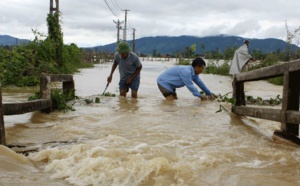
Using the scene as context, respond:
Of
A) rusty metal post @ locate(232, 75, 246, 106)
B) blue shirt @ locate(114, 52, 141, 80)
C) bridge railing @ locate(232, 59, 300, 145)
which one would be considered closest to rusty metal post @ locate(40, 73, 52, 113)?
blue shirt @ locate(114, 52, 141, 80)

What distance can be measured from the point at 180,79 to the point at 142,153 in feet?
15.0

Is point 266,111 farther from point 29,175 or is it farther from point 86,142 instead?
point 29,175

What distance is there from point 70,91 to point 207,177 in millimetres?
4952

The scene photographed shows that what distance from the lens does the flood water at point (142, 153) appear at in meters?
2.43

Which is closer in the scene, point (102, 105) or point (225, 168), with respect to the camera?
point (225, 168)

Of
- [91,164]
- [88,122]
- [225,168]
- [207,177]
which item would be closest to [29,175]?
[91,164]

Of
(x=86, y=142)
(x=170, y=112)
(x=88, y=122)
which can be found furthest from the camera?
(x=170, y=112)

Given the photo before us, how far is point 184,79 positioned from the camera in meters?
7.07

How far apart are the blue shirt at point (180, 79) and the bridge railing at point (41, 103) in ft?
6.84

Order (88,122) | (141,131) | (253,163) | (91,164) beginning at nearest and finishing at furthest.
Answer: (91,164) < (253,163) < (141,131) < (88,122)

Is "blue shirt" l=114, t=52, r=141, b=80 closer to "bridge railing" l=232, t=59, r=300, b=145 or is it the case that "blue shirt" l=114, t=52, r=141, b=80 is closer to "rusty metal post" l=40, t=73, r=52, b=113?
"rusty metal post" l=40, t=73, r=52, b=113

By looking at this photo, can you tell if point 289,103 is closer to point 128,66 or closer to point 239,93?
point 239,93

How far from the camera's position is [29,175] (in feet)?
8.01

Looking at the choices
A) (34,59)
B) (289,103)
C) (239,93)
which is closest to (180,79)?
(239,93)
